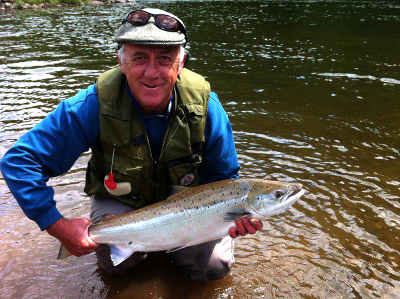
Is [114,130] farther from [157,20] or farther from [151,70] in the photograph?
[157,20]

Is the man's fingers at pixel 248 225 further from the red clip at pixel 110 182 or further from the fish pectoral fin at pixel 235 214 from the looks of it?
the red clip at pixel 110 182

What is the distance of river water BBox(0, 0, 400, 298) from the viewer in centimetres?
396

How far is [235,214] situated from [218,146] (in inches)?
29.9

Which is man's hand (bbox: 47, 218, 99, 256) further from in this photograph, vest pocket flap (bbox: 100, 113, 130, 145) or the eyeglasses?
the eyeglasses

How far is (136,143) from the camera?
3521 mm

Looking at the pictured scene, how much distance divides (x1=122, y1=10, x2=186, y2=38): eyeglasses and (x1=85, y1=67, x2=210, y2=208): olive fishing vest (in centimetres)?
51

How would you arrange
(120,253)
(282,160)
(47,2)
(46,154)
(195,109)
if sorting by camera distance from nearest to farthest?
(46,154), (120,253), (195,109), (282,160), (47,2)

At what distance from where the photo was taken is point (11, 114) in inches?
342

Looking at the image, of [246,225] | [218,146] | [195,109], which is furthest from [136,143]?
[246,225]

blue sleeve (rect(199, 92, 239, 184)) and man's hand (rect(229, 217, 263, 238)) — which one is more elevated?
blue sleeve (rect(199, 92, 239, 184))

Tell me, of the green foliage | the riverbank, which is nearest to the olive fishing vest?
the riverbank

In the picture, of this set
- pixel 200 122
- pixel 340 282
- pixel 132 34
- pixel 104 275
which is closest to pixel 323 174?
pixel 340 282

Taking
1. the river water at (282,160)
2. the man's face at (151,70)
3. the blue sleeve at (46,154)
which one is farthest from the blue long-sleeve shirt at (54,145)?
the river water at (282,160)

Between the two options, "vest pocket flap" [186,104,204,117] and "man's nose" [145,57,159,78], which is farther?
"vest pocket flap" [186,104,204,117]
